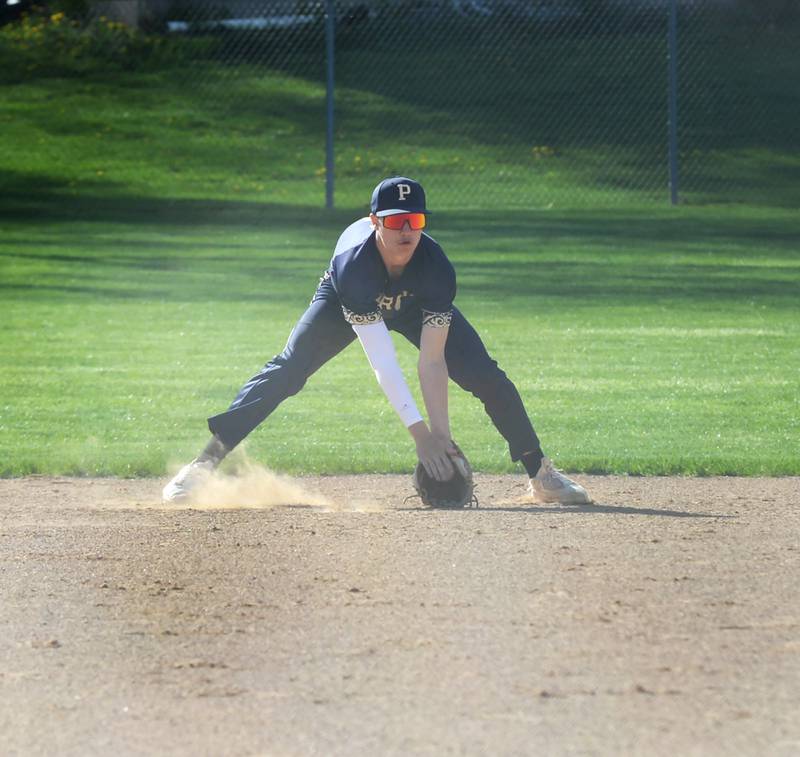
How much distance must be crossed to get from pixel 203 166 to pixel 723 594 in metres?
20.2

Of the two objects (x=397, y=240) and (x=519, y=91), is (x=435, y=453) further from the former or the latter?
(x=519, y=91)

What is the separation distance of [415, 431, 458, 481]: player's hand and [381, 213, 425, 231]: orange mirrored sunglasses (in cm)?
87

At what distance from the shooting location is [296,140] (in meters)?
25.5

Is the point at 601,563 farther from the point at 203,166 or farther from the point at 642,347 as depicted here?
the point at 203,166

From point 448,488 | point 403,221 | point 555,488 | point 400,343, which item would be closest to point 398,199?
point 403,221

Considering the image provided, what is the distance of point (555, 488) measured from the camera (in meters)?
7.00

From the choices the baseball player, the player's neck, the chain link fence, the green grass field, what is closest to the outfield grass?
the green grass field

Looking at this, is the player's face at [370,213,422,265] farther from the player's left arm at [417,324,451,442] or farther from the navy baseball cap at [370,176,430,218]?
the player's left arm at [417,324,451,442]

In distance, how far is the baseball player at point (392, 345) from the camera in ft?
20.9

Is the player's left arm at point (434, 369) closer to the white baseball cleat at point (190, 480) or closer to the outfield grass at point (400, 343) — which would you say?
the white baseball cleat at point (190, 480)

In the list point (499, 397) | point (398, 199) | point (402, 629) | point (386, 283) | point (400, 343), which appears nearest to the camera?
point (402, 629)

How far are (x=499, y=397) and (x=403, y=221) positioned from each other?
3.33 ft

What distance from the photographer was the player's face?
628 centimetres

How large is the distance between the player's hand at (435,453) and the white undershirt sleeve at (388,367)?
0.10m
